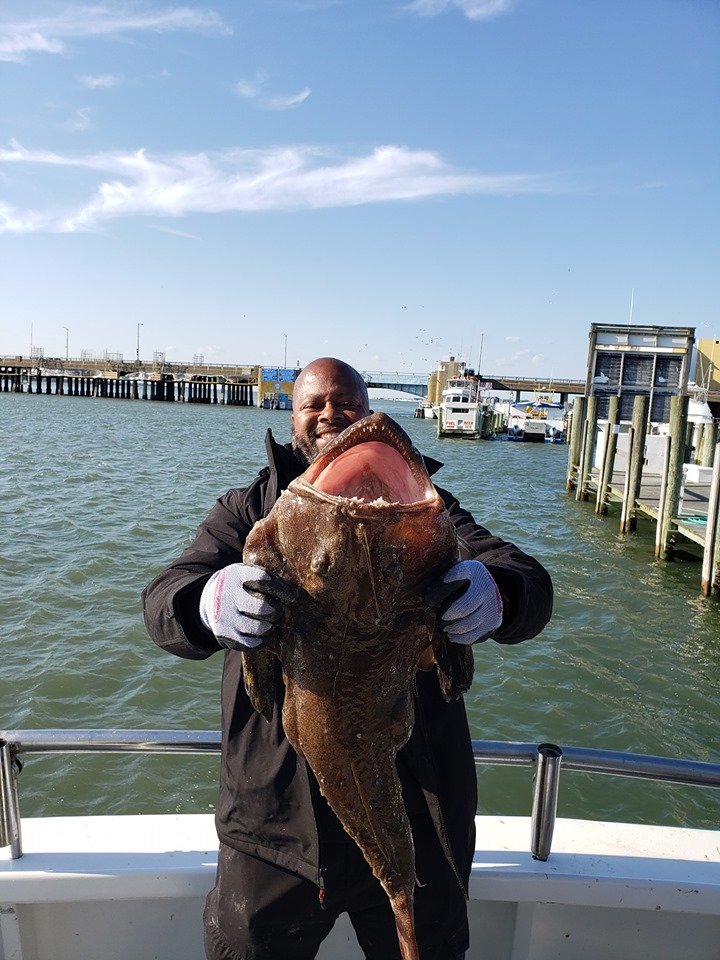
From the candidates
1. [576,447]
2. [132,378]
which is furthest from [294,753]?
[132,378]

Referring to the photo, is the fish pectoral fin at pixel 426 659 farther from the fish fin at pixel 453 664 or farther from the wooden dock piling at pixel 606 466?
the wooden dock piling at pixel 606 466

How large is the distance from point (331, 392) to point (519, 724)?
697 cm

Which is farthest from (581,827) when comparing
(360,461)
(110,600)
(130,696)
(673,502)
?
(673,502)

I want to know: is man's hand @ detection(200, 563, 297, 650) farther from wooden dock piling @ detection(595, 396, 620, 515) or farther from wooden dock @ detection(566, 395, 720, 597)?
wooden dock piling @ detection(595, 396, 620, 515)

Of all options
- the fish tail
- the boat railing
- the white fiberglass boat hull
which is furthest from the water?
the fish tail

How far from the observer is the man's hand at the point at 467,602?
6.18 feet

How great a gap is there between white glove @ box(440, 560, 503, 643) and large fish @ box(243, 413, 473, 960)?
0.04 metres

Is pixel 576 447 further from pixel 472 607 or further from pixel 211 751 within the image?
pixel 472 607

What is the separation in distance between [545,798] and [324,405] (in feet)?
6.21

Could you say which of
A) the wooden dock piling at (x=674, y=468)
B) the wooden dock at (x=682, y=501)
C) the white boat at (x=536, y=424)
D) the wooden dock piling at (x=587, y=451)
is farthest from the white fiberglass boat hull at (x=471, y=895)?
the white boat at (x=536, y=424)

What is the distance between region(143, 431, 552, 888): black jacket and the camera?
232 centimetres

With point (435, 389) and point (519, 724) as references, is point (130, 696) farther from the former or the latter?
point (435, 389)

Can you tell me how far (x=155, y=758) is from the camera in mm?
7527

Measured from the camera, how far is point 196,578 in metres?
2.32
